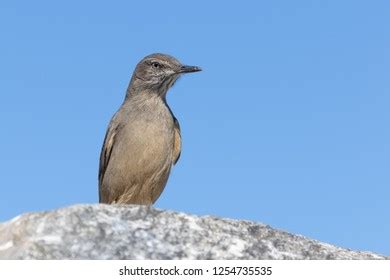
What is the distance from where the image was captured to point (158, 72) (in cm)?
1479

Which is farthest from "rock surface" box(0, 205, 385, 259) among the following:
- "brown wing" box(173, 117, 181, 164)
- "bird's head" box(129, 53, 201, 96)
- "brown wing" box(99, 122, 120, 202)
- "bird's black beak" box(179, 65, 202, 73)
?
"bird's black beak" box(179, 65, 202, 73)

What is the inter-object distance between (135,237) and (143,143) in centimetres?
648

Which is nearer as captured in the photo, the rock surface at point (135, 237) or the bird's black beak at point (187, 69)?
the rock surface at point (135, 237)

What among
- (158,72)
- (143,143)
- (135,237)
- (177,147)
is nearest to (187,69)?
(158,72)

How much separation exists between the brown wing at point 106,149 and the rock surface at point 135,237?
6567 millimetres

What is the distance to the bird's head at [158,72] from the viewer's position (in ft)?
48.2

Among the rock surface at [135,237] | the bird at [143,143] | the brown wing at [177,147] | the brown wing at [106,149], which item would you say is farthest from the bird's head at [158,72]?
the rock surface at [135,237]

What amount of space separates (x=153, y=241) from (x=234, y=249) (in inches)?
33.7

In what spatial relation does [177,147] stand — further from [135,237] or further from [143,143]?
[135,237]

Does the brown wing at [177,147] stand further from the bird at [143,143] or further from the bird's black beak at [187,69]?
the bird's black beak at [187,69]

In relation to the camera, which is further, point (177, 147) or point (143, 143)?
point (177, 147)
